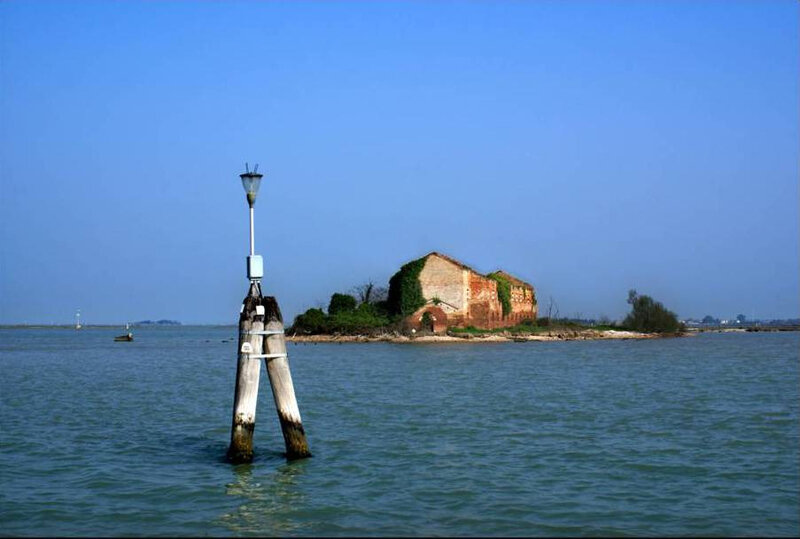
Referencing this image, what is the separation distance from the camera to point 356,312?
6241 centimetres

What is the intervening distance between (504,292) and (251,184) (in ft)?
171

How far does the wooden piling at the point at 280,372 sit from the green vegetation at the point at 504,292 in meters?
50.6

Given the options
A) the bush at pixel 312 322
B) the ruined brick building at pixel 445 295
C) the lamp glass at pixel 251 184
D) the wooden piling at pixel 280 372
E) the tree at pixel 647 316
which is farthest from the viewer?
the tree at pixel 647 316

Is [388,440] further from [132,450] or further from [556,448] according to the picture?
[132,450]

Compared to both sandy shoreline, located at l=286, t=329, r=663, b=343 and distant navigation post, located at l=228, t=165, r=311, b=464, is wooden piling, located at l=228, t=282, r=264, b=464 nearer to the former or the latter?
distant navigation post, located at l=228, t=165, r=311, b=464

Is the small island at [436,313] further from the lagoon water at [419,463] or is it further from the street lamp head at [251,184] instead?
the street lamp head at [251,184]

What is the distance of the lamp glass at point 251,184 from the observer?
39.7ft

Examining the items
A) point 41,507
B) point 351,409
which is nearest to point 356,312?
point 351,409

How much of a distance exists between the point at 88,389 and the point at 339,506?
17159mm

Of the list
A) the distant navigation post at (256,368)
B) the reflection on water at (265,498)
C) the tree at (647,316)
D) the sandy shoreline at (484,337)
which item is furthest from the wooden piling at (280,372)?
the tree at (647,316)

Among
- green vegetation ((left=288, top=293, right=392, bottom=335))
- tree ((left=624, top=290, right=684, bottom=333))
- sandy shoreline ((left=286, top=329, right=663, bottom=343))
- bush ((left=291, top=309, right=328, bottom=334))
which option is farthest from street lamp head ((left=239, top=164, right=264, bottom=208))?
tree ((left=624, top=290, right=684, bottom=333))

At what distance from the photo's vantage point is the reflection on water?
863cm

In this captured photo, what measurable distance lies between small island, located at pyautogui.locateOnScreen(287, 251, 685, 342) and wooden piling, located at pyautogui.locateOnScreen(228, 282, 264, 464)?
43.9 metres

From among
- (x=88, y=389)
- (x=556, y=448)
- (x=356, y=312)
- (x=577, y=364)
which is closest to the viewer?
(x=556, y=448)
